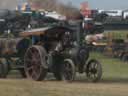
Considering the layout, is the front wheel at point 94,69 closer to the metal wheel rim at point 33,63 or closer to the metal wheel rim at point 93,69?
the metal wheel rim at point 93,69

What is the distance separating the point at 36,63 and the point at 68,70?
116 centimetres

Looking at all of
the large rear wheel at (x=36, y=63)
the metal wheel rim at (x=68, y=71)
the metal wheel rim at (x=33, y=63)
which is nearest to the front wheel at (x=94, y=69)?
the metal wheel rim at (x=68, y=71)

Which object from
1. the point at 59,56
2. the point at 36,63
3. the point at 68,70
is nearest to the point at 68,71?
the point at 68,70

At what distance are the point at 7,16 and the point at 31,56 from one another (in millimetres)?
7896

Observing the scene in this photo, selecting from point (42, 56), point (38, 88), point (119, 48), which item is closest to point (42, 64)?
point (42, 56)

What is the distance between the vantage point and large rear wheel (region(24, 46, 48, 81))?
19609mm

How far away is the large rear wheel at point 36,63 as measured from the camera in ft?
64.3

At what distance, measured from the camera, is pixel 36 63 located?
20.0m

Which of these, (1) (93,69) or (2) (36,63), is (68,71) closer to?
(1) (93,69)

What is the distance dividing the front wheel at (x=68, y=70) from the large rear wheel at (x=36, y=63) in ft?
2.19

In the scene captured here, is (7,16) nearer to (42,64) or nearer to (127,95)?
(42,64)

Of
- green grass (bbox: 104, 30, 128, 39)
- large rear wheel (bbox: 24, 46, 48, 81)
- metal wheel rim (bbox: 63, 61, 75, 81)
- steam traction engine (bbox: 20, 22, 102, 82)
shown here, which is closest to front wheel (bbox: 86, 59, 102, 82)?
steam traction engine (bbox: 20, 22, 102, 82)

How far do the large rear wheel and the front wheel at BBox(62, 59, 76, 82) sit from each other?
0.67m

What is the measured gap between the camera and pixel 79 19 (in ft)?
76.0
